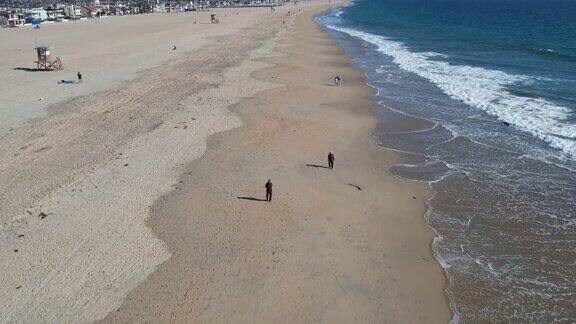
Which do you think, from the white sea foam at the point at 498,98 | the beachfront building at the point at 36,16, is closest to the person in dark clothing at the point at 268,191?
the white sea foam at the point at 498,98

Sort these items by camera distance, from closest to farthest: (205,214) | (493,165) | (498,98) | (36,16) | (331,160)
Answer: (205,214) → (331,160) → (493,165) → (498,98) → (36,16)

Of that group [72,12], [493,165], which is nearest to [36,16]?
[72,12]

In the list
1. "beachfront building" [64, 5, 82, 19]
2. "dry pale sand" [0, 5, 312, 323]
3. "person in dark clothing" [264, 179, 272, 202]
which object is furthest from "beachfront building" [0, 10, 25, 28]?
"person in dark clothing" [264, 179, 272, 202]

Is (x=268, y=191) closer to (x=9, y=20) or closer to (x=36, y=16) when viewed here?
(x=9, y=20)

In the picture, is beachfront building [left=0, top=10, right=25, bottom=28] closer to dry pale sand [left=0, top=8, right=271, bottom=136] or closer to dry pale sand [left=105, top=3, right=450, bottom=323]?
dry pale sand [left=0, top=8, right=271, bottom=136]

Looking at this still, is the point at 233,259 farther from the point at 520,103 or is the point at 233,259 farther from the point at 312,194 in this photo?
the point at 520,103

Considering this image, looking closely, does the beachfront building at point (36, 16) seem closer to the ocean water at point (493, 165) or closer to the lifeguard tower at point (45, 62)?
the lifeguard tower at point (45, 62)

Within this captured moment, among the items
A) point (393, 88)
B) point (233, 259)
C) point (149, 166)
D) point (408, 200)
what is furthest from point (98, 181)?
point (393, 88)
